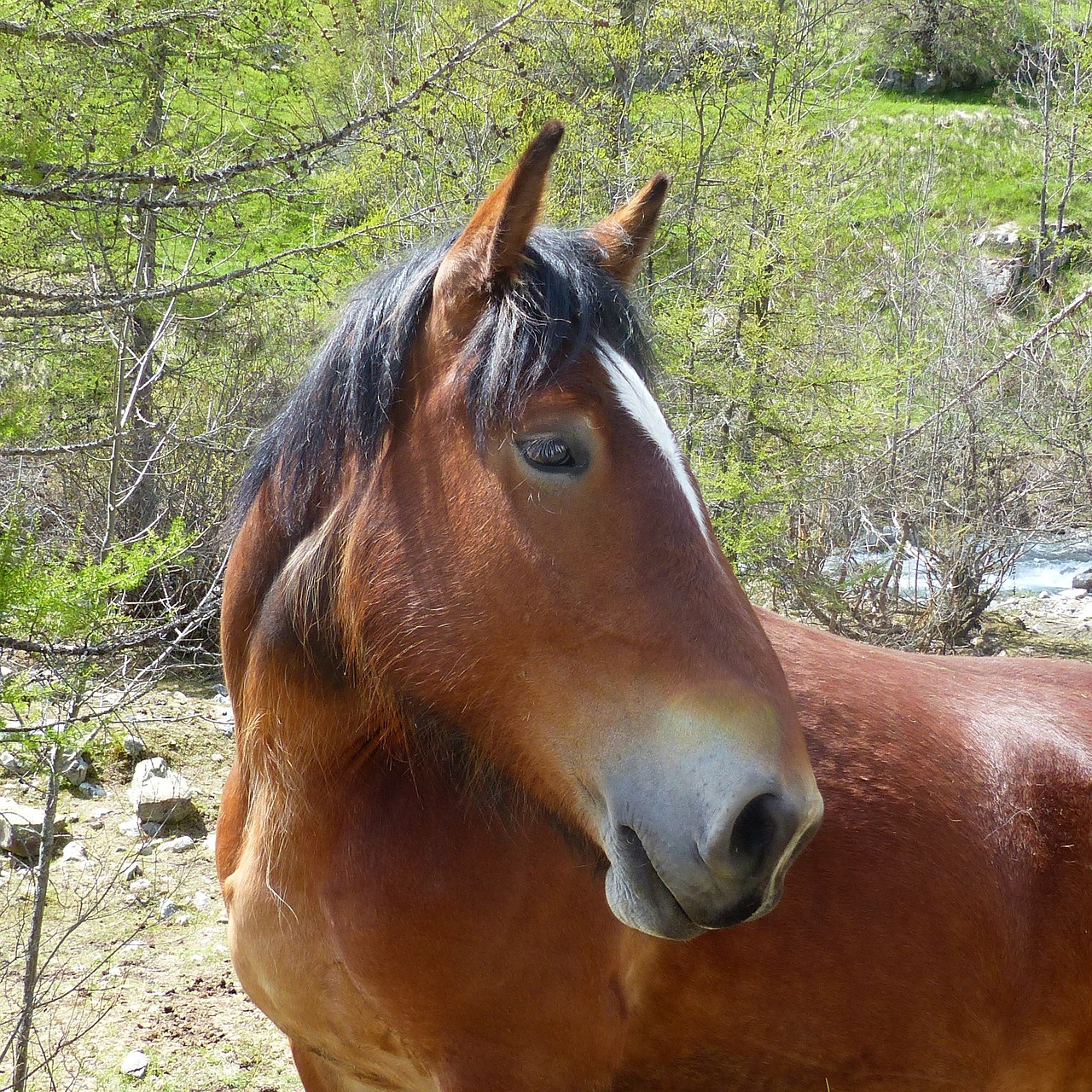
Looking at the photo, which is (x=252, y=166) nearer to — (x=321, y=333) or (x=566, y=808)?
(x=321, y=333)

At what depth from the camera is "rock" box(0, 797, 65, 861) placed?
14.1ft

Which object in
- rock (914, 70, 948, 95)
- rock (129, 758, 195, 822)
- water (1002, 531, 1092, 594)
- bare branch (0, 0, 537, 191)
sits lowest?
water (1002, 531, 1092, 594)

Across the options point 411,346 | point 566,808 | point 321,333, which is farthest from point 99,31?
point 566,808

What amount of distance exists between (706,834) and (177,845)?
414 cm

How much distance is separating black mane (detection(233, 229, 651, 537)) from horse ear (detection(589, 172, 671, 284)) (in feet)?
0.31

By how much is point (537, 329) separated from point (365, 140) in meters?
2.48

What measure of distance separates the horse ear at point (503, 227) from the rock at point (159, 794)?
12.9 feet

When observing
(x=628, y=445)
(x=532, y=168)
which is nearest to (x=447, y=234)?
(x=532, y=168)

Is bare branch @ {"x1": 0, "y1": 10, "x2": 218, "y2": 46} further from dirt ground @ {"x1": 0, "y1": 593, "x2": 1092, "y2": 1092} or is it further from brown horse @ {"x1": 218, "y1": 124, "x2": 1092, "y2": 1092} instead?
dirt ground @ {"x1": 0, "y1": 593, "x2": 1092, "y2": 1092}

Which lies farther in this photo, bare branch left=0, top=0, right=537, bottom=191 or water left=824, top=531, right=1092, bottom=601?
water left=824, top=531, right=1092, bottom=601

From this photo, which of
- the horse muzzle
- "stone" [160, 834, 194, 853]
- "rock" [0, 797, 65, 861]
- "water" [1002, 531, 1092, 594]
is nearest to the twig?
"water" [1002, 531, 1092, 594]

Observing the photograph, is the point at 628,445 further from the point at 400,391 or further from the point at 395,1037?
the point at 395,1037

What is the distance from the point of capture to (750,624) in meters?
1.50

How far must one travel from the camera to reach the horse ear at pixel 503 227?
5.08 feet
